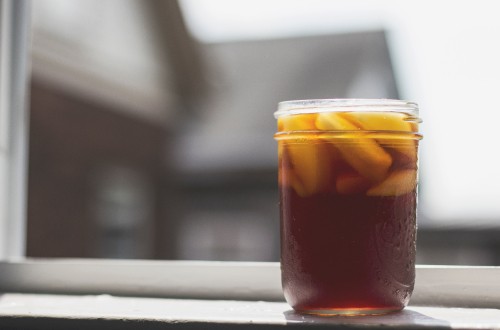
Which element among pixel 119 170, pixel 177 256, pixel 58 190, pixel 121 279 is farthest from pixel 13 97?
pixel 177 256

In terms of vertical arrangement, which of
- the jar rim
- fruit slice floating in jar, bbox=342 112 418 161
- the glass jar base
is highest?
the jar rim

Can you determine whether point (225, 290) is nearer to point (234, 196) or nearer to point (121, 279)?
point (121, 279)

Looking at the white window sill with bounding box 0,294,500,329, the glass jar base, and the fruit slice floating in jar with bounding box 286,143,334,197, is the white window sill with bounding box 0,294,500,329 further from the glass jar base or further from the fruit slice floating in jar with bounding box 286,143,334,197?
the fruit slice floating in jar with bounding box 286,143,334,197

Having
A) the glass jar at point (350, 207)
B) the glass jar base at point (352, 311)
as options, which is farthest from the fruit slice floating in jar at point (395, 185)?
the glass jar base at point (352, 311)

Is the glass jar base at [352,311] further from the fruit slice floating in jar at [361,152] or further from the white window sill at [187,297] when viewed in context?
the fruit slice floating in jar at [361,152]

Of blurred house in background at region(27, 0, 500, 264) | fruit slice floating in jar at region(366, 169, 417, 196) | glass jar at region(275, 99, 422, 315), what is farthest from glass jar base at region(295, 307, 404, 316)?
blurred house in background at region(27, 0, 500, 264)

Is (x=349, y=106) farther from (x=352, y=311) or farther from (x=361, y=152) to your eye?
(x=352, y=311)

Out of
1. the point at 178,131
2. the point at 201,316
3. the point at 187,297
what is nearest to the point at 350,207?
the point at 201,316
